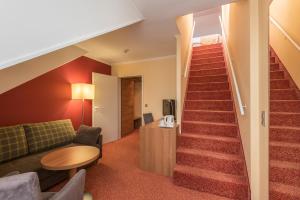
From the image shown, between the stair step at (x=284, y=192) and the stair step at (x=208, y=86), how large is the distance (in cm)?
200

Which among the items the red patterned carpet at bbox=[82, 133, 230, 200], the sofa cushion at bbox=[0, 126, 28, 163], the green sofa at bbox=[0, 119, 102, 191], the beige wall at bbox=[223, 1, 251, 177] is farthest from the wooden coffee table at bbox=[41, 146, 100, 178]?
the beige wall at bbox=[223, 1, 251, 177]

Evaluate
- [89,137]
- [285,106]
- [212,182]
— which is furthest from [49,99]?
[285,106]

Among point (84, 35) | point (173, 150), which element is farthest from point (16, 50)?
point (173, 150)

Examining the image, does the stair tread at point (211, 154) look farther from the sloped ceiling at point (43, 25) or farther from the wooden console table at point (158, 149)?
the sloped ceiling at point (43, 25)

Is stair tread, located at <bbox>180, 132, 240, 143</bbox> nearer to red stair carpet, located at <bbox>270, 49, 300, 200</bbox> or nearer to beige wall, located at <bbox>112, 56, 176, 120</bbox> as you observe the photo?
red stair carpet, located at <bbox>270, 49, 300, 200</bbox>

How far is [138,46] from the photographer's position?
3.46 metres

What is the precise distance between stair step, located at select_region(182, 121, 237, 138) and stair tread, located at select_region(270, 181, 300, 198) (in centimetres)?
84

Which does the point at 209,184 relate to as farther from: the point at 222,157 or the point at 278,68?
the point at 278,68

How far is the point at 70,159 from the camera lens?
6.20ft

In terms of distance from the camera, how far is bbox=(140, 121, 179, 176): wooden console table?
241 centimetres

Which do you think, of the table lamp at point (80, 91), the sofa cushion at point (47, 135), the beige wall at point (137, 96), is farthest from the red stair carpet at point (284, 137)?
the beige wall at point (137, 96)

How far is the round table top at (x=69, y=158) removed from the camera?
174 cm

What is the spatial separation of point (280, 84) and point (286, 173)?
163cm

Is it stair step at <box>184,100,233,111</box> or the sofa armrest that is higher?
stair step at <box>184,100,233,111</box>
